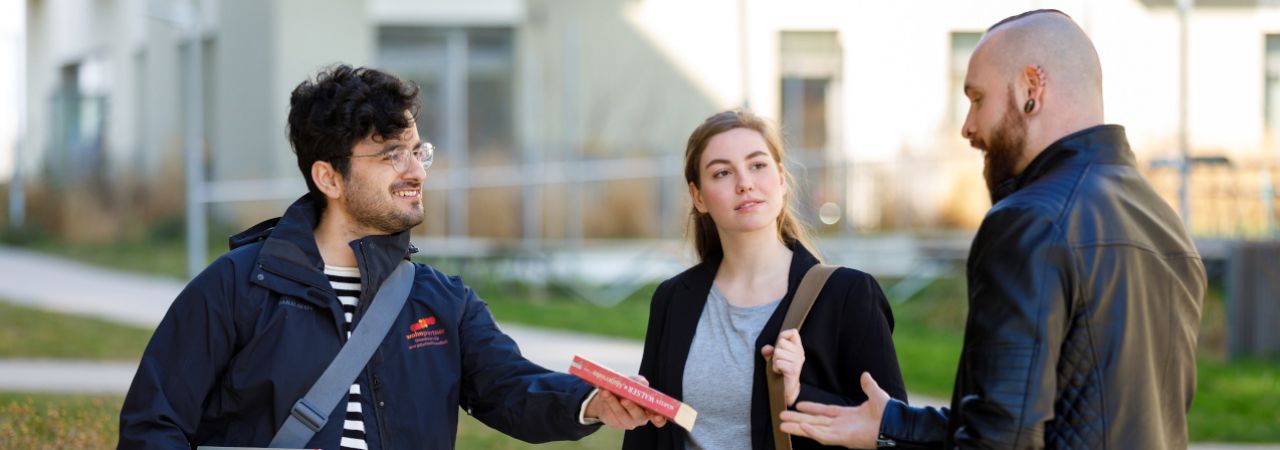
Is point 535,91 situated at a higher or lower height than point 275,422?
higher

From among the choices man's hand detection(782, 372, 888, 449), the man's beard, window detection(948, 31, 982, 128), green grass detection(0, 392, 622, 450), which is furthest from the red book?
window detection(948, 31, 982, 128)

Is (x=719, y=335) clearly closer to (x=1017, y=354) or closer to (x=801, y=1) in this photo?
(x=1017, y=354)

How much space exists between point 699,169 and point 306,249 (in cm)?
114

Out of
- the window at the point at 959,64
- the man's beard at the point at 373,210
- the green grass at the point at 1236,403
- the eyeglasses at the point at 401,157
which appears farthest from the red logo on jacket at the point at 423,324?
the window at the point at 959,64

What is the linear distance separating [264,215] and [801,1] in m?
9.04

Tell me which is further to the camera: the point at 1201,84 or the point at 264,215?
the point at 264,215

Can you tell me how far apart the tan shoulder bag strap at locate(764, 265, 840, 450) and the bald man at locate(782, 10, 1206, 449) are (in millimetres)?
719

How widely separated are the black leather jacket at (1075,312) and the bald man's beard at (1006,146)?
7 cm

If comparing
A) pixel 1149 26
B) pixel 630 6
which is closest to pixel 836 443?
pixel 1149 26

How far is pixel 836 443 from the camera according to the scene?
3.43 metres

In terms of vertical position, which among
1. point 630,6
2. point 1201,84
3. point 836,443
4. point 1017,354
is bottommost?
point 836,443

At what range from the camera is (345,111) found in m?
3.69

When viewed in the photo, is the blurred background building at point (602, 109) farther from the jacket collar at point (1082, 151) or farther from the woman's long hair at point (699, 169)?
the jacket collar at point (1082, 151)

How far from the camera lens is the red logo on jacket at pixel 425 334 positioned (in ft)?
12.1
